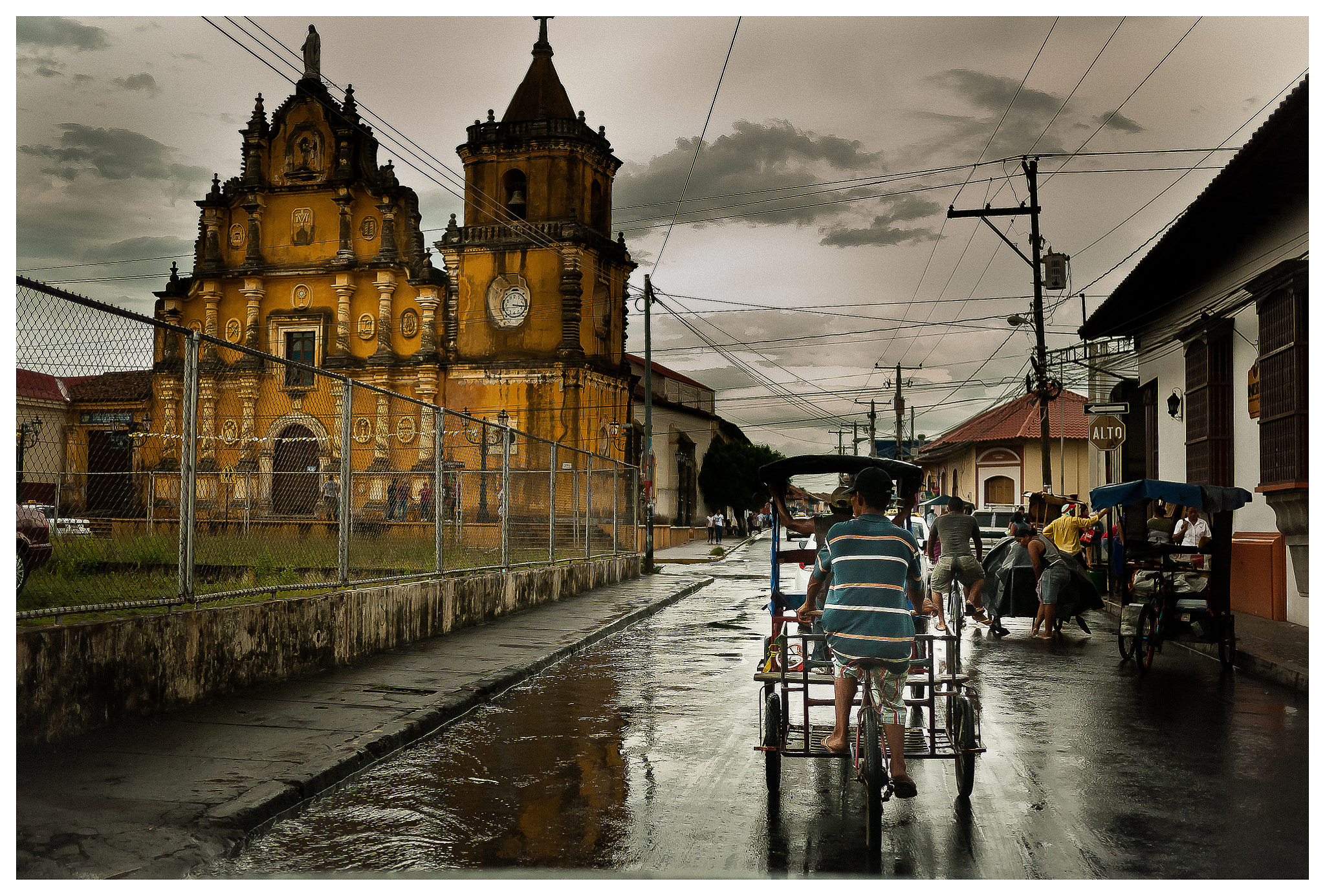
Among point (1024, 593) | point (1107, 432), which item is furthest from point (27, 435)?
point (1107, 432)

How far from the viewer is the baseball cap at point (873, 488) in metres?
5.48

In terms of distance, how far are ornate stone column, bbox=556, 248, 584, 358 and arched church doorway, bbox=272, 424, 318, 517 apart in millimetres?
32664

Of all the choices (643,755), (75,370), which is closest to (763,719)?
(643,755)

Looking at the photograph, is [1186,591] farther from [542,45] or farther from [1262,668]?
[542,45]

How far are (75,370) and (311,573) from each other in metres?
4.76

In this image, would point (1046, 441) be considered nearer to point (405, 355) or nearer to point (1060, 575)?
point (1060, 575)

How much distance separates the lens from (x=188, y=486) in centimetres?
817

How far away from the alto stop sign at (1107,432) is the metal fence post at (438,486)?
13747 millimetres

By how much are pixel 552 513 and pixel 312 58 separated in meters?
32.2

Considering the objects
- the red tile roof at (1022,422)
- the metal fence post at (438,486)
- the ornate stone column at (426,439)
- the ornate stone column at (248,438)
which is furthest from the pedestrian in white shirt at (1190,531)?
the red tile roof at (1022,422)

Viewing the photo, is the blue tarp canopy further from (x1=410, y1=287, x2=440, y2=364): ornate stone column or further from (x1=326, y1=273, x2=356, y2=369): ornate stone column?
(x1=326, y1=273, x2=356, y2=369): ornate stone column

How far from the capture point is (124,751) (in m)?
A: 6.52

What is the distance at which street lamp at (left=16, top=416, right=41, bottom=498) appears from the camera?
6383 mm

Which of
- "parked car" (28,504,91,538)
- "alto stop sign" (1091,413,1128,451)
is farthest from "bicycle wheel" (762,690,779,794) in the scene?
"alto stop sign" (1091,413,1128,451)
